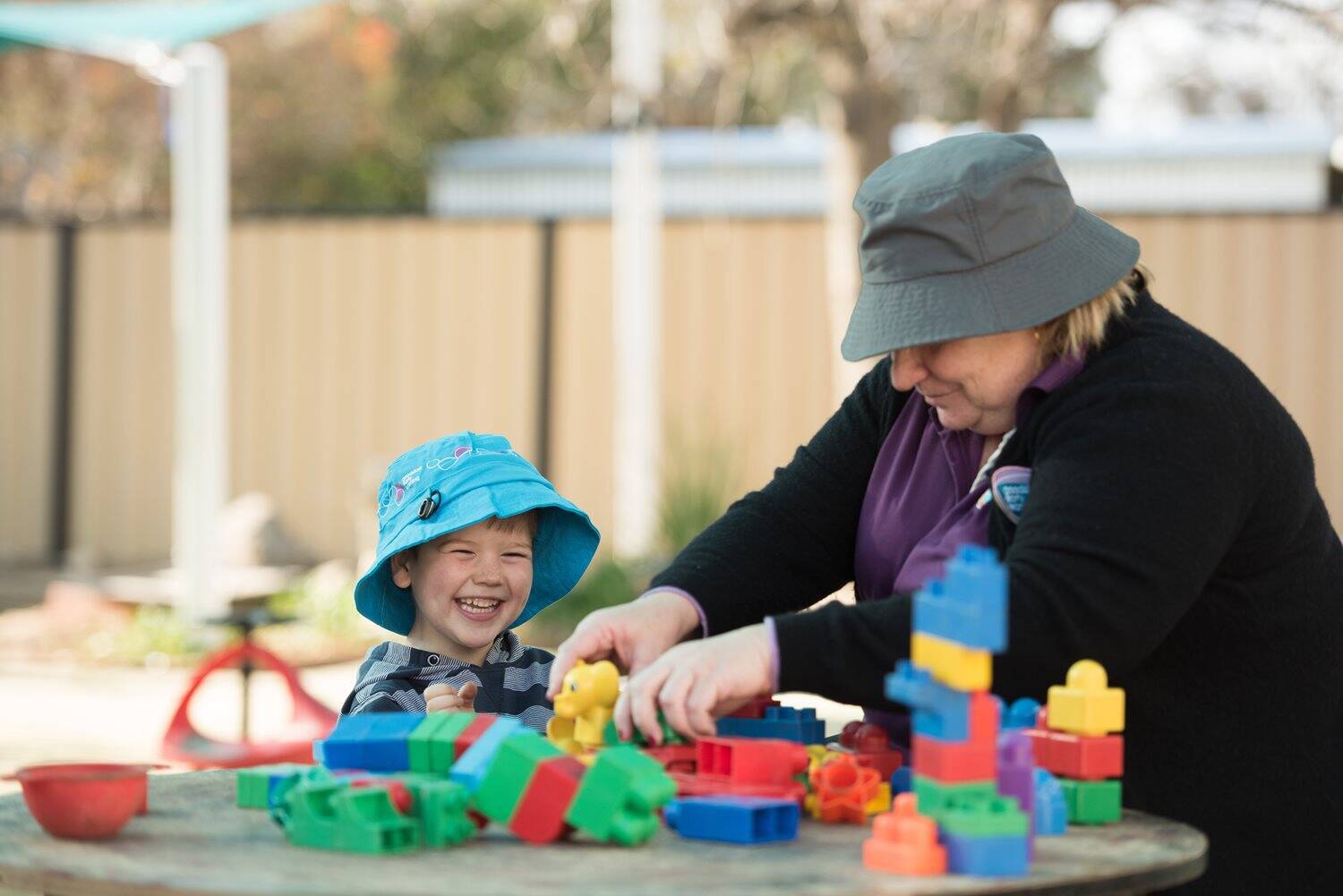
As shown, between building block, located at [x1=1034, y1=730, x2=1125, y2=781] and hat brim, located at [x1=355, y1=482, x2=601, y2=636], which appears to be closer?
building block, located at [x1=1034, y1=730, x2=1125, y2=781]

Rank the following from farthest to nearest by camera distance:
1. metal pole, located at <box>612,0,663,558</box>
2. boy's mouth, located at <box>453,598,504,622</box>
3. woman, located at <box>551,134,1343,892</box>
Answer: metal pole, located at <box>612,0,663,558</box>
boy's mouth, located at <box>453,598,504,622</box>
woman, located at <box>551,134,1343,892</box>

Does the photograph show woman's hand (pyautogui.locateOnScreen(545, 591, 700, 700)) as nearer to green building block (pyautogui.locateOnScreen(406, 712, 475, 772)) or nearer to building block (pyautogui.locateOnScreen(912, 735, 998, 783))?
green building block (pyautogui.locateOnScreen(406, 712, 475, 772))

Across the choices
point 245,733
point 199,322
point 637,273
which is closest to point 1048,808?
point 245,733

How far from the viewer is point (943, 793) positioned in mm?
1972

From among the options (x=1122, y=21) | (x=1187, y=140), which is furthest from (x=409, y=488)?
(x=1187, y=140)

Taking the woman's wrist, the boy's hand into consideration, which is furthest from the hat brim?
the woman's wrist

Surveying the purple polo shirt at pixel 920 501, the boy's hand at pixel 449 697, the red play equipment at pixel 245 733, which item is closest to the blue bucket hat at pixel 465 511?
the boy's hand at pixel 449 697

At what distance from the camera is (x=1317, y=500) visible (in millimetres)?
2578

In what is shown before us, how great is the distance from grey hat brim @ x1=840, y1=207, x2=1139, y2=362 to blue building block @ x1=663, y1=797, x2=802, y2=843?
2.08ft

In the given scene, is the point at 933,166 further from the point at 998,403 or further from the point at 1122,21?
the point at 1122,21

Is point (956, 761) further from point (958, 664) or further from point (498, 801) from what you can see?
point (498, 801)

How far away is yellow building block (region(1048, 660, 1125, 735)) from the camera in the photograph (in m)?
2.18

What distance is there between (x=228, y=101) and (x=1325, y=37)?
46.9ft

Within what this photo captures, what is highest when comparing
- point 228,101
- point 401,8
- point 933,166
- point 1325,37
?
point 401,8
